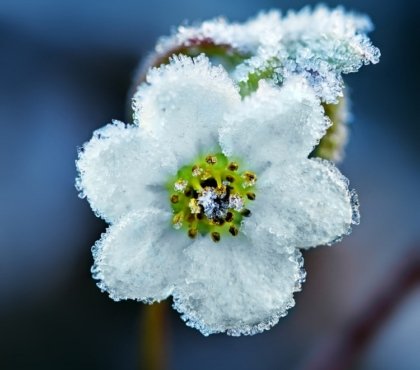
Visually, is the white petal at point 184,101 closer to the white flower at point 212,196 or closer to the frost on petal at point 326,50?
the white flower at point 212,196

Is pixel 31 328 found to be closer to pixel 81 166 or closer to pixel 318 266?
pixel 318 266

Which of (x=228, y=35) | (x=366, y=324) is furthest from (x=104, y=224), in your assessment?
(x=228, y=35)

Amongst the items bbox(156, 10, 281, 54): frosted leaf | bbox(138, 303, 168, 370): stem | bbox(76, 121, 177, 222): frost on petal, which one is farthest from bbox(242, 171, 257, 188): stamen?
bbox(138, 303, 168, 370): stem

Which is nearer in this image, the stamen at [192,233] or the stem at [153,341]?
the stamen at [192,233]

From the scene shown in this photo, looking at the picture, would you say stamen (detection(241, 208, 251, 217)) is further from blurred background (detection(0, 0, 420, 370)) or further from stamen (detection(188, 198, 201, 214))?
blurred background (detection(0, 0, 420, 370))


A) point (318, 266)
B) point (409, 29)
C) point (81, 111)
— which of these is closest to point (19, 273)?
point (81, 111)

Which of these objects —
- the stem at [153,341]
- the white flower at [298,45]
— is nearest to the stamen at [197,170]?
the white flower at [298,45]
